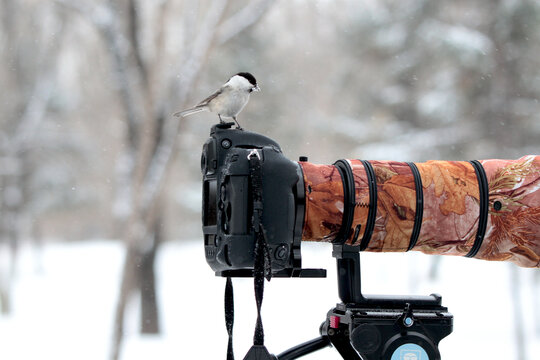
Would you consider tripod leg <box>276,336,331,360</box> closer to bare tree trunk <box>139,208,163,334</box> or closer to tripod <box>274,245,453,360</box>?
tripod <box>274,245,453,360</box>

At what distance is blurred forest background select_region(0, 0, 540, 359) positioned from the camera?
5.16 metres

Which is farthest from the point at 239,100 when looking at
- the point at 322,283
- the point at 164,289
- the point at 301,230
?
the point at 164,289

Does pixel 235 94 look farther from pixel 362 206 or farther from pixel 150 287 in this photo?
pixel 150 287

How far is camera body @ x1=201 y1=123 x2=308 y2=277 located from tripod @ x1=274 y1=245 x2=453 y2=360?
129mm

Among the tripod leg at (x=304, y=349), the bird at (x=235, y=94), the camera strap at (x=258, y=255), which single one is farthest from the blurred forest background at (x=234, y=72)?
the camera strap at (x=258, y=255)

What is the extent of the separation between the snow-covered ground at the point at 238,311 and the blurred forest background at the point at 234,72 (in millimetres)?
636

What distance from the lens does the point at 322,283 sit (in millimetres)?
9305

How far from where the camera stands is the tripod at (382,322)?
1.57 m

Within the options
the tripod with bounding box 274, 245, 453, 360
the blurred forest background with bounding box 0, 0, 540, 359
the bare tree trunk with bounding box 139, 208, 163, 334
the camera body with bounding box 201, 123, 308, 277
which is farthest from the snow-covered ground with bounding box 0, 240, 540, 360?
the camera body with bounding box 201, 123, 308, 277

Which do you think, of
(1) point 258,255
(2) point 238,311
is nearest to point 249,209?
(1) point 258,255

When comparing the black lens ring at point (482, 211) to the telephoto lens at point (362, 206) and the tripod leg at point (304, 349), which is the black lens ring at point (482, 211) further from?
the tripod leg at point (304, 349)

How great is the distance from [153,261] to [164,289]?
5.02 m

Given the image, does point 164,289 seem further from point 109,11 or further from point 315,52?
point 109,11

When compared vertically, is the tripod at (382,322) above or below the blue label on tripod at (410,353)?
above
